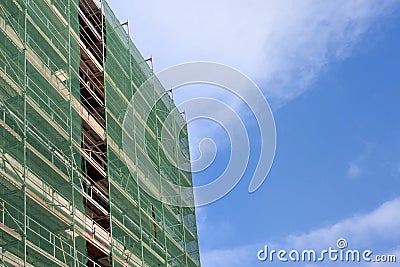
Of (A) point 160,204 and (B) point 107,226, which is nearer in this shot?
(B) point 107,226

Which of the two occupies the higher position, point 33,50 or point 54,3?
point 54,3

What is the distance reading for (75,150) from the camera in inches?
569

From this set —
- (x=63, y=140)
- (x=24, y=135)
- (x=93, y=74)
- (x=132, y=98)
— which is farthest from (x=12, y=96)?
(x=132, y=98)

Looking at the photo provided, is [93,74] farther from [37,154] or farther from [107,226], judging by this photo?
[37,154]

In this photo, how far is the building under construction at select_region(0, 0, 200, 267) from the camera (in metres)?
12.2

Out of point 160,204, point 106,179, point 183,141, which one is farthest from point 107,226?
point 183,141

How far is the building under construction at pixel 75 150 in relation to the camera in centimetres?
1216

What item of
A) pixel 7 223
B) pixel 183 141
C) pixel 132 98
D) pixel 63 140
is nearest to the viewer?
pixel 7 223

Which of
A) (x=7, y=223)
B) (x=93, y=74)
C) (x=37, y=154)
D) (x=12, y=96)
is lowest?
(x=7, y=223)

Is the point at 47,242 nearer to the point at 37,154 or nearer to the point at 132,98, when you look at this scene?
the point at 37,154

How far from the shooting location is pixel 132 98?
749 inches

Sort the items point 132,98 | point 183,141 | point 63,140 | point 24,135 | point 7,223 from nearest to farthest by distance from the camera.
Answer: point 7,223
point 24,135
point 63,140
point 132,98
point 183,141

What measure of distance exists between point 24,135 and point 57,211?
4.96 ft

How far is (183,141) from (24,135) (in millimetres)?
11117
